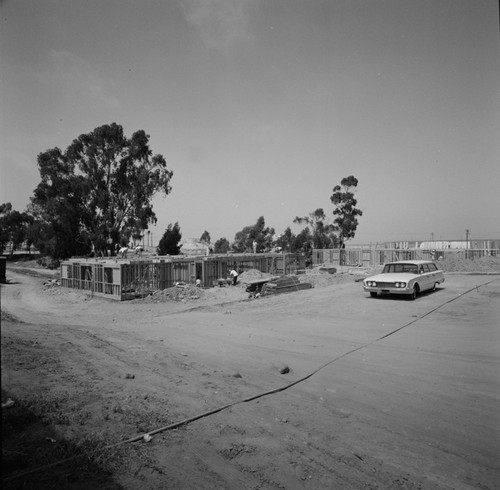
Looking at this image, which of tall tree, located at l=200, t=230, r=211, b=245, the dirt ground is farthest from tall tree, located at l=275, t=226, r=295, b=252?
the dirt ground

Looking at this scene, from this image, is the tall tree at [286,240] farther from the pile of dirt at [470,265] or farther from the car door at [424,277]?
the car door at [424,277]

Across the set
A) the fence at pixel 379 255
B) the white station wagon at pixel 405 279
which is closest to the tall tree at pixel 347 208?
the fence at pixel 379 255

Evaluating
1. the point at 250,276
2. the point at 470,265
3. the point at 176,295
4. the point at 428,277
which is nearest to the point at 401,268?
the point at 428,277

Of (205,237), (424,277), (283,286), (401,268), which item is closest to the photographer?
(424,277)

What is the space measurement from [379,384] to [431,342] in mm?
3120

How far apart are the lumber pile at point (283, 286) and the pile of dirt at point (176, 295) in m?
3.41

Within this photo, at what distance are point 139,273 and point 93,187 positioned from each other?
5.25m

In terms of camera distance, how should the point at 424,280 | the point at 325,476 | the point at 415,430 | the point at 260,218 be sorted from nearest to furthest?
the point at 325,476, the point at 415,430, the point at 424,280, the point at 260,218

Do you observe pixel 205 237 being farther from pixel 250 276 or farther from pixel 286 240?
pixel 250 276

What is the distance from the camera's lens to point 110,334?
796 cm

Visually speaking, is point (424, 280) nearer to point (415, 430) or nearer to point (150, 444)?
point (415, 430)

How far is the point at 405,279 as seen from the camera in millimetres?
13266

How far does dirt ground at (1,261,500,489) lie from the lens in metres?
3.07

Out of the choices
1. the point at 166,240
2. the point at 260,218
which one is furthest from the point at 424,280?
the point at 260,218
